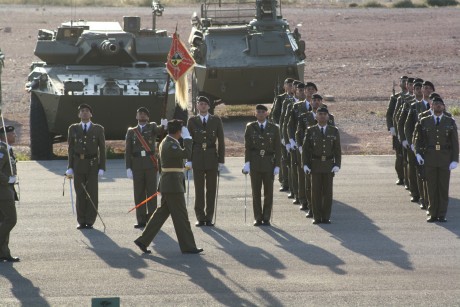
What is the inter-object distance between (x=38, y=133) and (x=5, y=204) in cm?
877

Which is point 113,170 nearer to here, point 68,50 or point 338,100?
point 68,50

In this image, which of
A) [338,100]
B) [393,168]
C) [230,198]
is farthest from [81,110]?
[338,100]

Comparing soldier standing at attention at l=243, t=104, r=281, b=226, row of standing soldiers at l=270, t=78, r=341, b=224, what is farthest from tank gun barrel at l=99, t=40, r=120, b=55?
soldier standing at attention at l=243, t=104, r=281, b=226

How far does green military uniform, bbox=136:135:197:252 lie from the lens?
14.2m

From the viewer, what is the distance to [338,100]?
32094 mm

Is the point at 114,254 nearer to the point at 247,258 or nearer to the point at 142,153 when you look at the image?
the point at 247,258

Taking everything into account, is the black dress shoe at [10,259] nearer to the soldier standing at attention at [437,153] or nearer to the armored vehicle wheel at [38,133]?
the soldier standing at attention at [437,153]

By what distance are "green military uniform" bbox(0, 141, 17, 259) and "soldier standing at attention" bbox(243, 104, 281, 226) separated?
137 inches

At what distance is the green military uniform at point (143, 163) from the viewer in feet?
53.3

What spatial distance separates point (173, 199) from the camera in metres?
14.3

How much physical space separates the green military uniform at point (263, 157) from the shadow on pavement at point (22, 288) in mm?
3790

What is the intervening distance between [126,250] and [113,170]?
6.74 m

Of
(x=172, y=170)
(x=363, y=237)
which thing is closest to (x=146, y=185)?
(x=172, y=170)

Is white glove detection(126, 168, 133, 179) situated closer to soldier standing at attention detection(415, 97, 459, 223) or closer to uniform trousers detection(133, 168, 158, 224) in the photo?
uniform trousers detection(133, 168, 158, 224)
